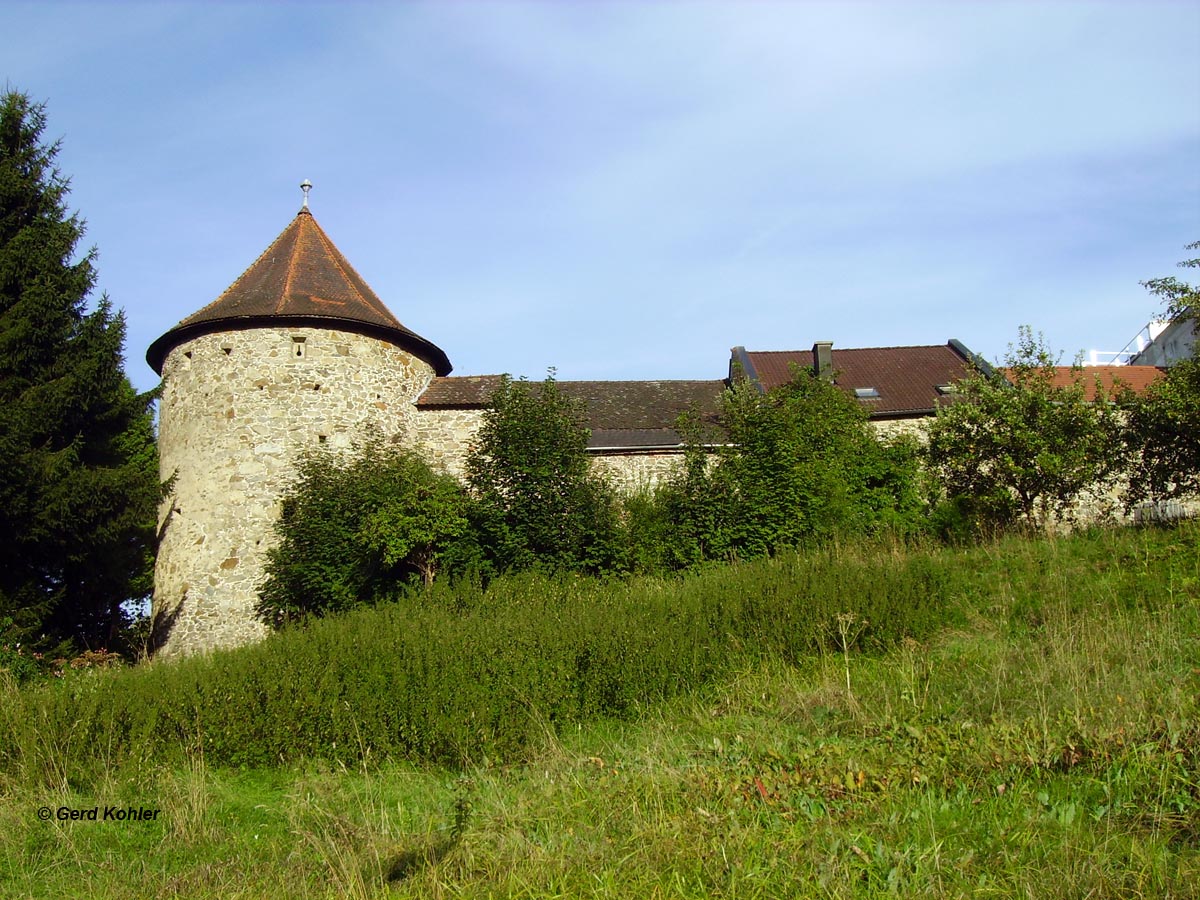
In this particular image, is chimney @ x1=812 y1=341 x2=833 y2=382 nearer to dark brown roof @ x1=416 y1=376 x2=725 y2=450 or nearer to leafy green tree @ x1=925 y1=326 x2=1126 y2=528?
dark brown roof @ x1=416 y1=376 x2=725 y2=450

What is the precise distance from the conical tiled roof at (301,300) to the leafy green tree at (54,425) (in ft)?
12.8

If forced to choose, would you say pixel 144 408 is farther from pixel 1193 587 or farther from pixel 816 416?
pixel 1193 587

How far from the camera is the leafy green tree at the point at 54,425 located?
12.4 meters

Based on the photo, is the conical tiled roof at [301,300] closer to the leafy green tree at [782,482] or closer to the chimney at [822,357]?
the leafy green tree at [782,482]

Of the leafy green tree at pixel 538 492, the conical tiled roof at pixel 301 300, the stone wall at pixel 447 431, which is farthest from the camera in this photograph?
the stone wall at pixel 447 431

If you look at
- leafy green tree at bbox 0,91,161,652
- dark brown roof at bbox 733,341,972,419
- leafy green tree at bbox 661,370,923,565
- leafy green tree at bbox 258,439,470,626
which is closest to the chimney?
dark brown roof at bbox 733,341,972,419

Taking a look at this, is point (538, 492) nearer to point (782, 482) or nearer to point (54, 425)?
point (782, 482)

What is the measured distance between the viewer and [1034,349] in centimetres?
1589

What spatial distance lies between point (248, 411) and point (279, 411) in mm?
597

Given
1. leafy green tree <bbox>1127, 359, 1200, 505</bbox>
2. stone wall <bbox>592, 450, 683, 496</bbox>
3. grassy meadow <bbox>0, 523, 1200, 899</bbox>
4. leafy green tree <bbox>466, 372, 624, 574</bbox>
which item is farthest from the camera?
stone wall <bbox>592, 450, 683, 496</bbox>

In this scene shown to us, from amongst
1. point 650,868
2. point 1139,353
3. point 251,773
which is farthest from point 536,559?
point 1139,353

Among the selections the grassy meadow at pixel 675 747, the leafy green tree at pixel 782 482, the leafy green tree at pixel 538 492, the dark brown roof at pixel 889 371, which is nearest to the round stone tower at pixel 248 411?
the leafy green tree at pixel 538 492

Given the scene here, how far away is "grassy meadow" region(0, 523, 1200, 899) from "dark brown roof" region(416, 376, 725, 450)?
760 cm

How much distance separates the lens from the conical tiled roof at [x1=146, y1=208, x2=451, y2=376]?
18.1 meters
